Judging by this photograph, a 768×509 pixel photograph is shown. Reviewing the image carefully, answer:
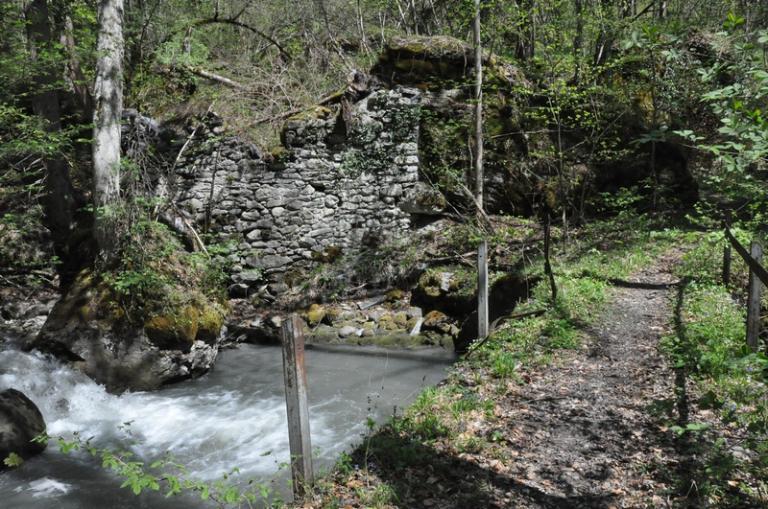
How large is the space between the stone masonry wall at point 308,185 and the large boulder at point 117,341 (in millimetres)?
2922

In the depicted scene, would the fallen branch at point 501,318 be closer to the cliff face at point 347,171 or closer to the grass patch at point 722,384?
the grass patch at point 722,384

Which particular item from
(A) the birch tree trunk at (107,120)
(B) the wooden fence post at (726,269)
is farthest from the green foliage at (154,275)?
(B) the wooden fence post at (726,269)

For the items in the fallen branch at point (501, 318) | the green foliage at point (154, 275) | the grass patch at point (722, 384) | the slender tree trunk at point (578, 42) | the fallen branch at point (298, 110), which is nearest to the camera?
the grass patch at point (722, 384)

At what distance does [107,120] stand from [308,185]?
3.88 meters

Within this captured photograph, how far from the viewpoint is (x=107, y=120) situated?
8.01 metres

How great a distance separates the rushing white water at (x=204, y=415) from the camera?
4.57 m

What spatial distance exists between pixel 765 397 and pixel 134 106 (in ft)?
39.3

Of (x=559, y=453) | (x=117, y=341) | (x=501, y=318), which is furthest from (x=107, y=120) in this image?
(x=559, y=453)

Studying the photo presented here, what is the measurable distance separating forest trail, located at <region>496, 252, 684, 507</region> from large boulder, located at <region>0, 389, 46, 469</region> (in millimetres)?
4776

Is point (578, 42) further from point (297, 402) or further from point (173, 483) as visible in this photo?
point (173, 483)

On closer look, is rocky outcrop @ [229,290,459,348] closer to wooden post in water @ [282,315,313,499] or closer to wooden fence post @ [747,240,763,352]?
wooden fence post @ [747,240,763,352]

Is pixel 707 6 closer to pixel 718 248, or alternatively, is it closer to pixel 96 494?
pixel 718 248

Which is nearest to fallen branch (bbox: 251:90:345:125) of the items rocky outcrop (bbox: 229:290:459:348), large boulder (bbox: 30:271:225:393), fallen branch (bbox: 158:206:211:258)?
fallen branch (bbox: 158:206:211:258)

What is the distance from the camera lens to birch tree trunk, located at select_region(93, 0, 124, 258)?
7891 millimetres
